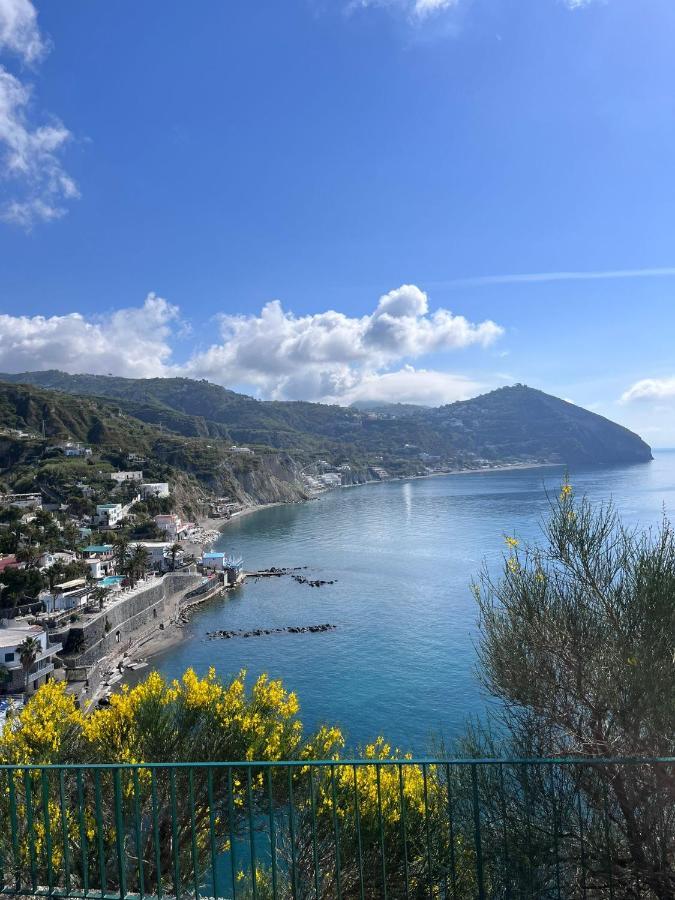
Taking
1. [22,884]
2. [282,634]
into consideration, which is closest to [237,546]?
[282,634]

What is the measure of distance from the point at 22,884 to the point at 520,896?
3.57 metres

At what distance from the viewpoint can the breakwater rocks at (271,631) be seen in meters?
34.5

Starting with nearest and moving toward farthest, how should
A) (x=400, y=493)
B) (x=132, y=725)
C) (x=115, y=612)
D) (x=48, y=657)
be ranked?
(x=132, y=725)
(x=48, y=657)
(x=115, y=612)
(x=400, y=493)

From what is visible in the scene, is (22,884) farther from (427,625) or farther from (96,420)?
(96,420)

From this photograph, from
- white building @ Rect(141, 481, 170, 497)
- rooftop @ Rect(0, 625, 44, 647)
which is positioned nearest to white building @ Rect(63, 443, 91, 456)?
white building @ Rect(141, 481, 170, 497)

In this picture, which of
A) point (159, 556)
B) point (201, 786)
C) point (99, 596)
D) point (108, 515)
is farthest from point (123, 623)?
point (108, 515)

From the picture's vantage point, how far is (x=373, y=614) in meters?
37.5

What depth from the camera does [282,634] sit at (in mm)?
34344

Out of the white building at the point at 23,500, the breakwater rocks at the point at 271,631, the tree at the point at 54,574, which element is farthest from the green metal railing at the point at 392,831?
the white building at the point at 23,500

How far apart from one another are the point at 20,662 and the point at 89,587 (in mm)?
11534

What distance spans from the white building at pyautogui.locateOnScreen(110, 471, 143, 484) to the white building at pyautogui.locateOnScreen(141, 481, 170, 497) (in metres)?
2.39

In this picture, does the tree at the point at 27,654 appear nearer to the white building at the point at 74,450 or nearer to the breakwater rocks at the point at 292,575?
the breakwater rocks at the point at 292,575

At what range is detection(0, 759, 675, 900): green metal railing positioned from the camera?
3930mm

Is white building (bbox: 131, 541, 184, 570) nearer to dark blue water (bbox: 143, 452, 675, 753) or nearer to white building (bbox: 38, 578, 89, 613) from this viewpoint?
dark blue water (bbox: 143, 452, 675, 753)
